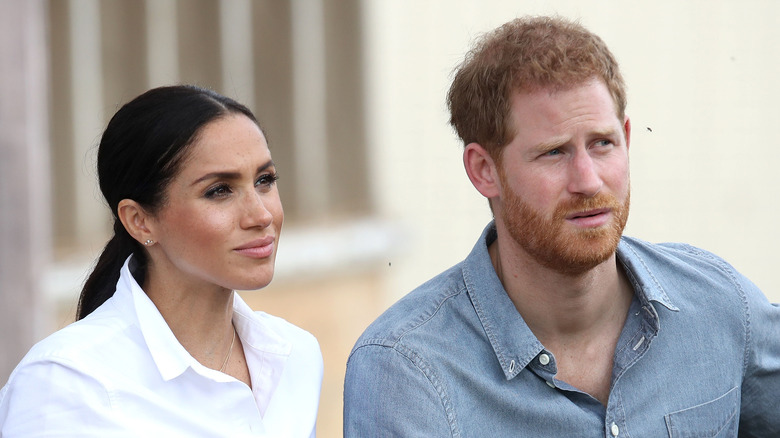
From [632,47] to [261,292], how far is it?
1.99 metres

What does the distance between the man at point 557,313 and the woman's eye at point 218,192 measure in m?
0.41

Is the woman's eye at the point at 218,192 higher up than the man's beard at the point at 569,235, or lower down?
higher up

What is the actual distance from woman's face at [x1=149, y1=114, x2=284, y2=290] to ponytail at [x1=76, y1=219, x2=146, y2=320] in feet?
0.48

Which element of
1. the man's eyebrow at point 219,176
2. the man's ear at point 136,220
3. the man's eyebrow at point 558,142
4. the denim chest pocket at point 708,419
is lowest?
the denim chest pocket at point 708,419

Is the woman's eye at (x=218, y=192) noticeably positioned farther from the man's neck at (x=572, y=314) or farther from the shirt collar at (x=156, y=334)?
the man's neck at (x=572, y=314)

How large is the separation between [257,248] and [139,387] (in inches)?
13.4

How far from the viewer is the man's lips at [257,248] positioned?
7.69 ft

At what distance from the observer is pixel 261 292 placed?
4664mm

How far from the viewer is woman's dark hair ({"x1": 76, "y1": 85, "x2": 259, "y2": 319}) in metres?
2.36

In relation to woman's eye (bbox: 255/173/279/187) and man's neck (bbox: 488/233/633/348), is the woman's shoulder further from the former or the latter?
man's neck (bbox: 488/233/633/348)


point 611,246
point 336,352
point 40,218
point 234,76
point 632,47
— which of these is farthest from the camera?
point 632,47

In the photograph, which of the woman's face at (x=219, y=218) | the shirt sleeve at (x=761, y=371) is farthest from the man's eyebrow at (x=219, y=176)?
the shirt sleeve at (x=761, y=371)

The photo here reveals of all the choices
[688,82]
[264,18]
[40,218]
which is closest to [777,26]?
[688,82]

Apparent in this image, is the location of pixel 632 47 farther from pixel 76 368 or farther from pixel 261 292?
pixel 76 368
